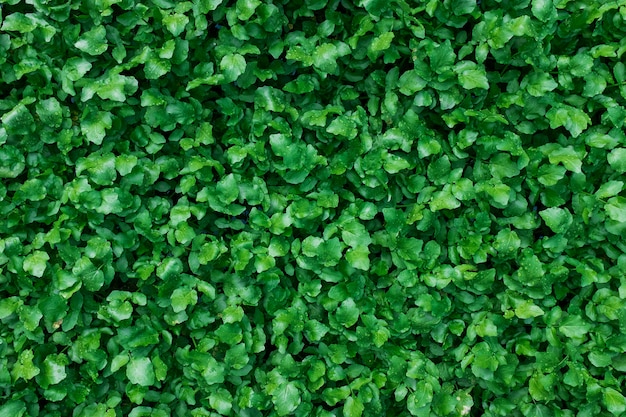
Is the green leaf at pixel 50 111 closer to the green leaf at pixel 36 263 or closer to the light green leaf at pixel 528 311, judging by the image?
the green leaf at pixel 36 263

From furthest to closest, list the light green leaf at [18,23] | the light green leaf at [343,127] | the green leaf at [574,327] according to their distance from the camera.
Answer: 1. the green leaf at [574,327]
2. the light green leaf at [343,127]
3. the light green leaf at [18,23]

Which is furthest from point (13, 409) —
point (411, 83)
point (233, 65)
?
point (411, 83)

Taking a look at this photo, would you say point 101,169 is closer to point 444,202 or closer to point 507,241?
point 444,202

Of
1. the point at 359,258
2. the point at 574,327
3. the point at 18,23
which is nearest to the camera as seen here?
the point at 18,23

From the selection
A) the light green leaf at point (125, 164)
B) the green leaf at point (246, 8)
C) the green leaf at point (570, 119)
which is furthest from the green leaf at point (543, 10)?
the light green leaf at point (125, 164)

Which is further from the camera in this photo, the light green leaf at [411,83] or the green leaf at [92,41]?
the light green leaf at [411,83]

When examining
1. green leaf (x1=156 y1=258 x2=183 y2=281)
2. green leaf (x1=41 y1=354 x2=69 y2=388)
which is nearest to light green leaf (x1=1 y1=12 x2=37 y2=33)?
green leaf (x1=156 y1=258 x2=183 y2=281)

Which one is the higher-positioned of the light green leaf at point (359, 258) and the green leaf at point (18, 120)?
the green leaf at point (18, 120)

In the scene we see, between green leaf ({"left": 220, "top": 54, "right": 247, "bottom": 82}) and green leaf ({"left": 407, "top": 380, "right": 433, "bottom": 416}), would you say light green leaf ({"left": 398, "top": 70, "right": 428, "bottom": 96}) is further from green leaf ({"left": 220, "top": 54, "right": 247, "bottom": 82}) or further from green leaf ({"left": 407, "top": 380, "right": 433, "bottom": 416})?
green leaf ({"left": 407, "top": 380, "right": 433, "bottom": 416})

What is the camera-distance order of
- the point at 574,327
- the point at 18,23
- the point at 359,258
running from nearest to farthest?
the point at 18,23 → the point at 359,258 → the point at 574,327
